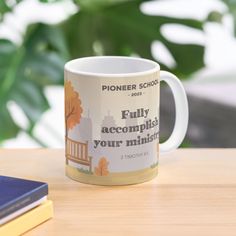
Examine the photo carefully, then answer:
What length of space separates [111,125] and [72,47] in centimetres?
91

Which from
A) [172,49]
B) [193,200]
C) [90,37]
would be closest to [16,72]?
[90,37]

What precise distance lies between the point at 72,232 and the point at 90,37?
1009 millimetres

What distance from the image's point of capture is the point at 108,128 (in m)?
0.72

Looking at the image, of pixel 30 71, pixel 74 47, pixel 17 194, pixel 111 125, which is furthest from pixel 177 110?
pixel 74 47

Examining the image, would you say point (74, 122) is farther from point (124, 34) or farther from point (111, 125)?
point (124, 34)

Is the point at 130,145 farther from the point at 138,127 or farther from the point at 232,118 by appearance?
the point at 232,118

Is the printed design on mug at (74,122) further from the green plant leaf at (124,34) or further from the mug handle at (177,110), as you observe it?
the green plant leaf at (124,34)

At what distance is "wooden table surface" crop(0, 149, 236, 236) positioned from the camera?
634mm

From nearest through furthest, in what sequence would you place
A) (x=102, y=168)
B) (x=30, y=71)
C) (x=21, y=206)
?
(x=21, y=206) → (x=102, y=168) → (x=30, y=71)

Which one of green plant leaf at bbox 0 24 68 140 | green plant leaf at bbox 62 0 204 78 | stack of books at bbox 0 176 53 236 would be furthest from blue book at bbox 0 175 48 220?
green plant leaf at bbox 62 0 204 78

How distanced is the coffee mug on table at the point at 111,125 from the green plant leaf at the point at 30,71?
621 mm

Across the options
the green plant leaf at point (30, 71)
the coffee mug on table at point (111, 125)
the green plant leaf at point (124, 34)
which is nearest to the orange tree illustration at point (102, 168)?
the coffee mug on table at point (111, 125)

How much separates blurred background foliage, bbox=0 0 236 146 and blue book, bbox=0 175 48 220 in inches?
27.4

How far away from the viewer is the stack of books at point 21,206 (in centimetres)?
60
